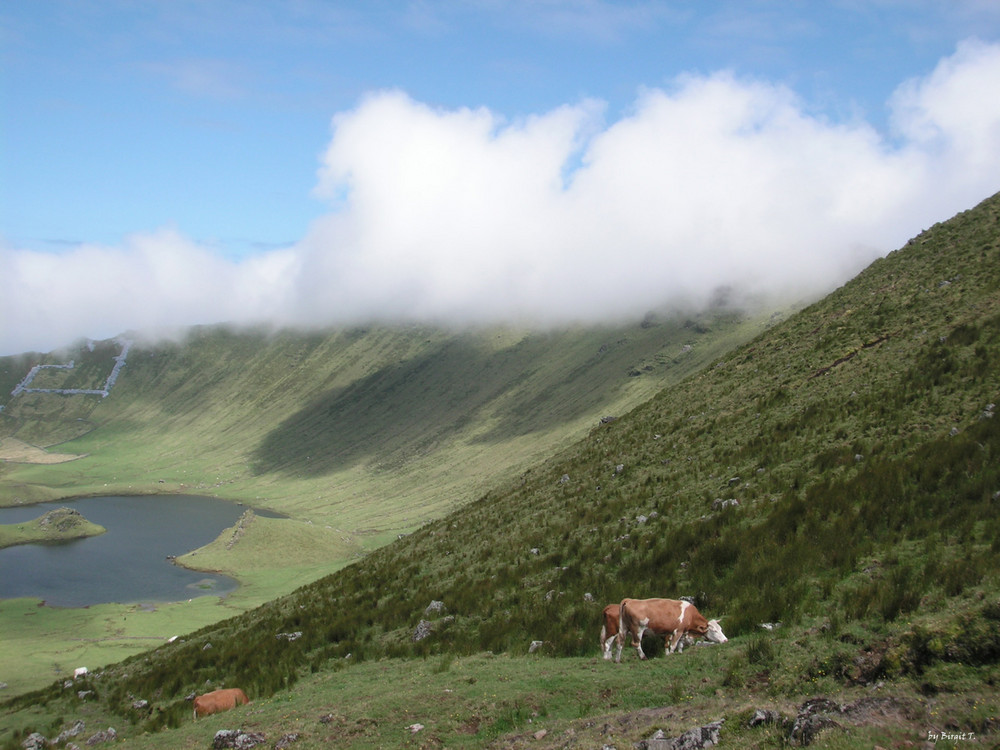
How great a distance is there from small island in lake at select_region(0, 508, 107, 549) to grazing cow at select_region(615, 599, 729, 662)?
16189cm

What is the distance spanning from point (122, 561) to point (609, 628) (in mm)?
132254

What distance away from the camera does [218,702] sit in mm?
21000

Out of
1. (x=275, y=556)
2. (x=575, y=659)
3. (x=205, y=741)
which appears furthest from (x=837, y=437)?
(x=275, y=556)

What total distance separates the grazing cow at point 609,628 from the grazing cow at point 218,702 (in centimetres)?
1253

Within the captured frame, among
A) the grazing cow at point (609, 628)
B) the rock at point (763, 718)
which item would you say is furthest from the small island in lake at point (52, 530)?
the rock at point (763, 718)

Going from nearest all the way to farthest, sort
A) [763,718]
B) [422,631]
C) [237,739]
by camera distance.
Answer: [763,718], [237,739], [422,631]

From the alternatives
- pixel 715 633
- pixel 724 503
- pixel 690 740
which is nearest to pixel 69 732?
pixel 715 633

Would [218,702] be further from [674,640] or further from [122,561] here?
[122,561]

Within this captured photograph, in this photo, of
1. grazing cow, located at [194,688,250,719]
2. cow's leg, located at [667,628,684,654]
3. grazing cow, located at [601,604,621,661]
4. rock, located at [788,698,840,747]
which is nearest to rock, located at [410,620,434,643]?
grazing cow, located at [194,688,250,719]

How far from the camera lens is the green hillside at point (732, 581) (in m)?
10.9

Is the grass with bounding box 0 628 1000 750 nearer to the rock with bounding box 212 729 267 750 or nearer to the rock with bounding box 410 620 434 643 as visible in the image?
the rock with bounding box 212 729 267 750

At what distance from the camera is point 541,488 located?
1538 inches

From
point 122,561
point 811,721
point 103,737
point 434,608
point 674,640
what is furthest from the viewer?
point 122,561

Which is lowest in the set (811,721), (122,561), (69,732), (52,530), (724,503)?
(69,732)
